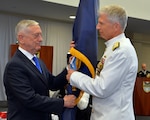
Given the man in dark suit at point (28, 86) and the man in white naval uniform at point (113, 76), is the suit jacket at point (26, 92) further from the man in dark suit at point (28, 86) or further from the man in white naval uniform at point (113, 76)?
the man in white naval uniform at point (113, 76)

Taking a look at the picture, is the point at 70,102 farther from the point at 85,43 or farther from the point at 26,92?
the point at 85,43

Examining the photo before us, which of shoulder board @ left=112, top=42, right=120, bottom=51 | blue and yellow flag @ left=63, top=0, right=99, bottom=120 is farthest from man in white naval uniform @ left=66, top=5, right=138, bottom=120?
blue and yellow flag @ left=63, top=0, right=99, bottom=120

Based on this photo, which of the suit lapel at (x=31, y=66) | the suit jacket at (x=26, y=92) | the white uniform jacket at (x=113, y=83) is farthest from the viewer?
the suit lapel at (x=31, y=66)

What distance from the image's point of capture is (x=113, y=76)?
178 centimetres

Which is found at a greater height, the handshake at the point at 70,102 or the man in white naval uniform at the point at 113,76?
the man in white naval uniform at the point at 113,76

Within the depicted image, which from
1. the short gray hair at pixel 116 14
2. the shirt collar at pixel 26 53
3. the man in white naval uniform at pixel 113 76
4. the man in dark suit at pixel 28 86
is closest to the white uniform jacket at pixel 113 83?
the man in white naval uniform at pixel 113 76

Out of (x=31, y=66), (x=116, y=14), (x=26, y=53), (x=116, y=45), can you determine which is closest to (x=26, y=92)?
(x=31, y=66)

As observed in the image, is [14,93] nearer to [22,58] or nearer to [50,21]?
[22,58]

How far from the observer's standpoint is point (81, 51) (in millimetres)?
2061

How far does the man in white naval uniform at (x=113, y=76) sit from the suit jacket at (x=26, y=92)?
0.26 m

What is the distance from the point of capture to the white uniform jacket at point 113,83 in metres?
1.79

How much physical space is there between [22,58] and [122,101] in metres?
0.75

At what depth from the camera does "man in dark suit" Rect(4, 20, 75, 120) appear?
6.57ft

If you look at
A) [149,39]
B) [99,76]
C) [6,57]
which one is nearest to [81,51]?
[99,76]
